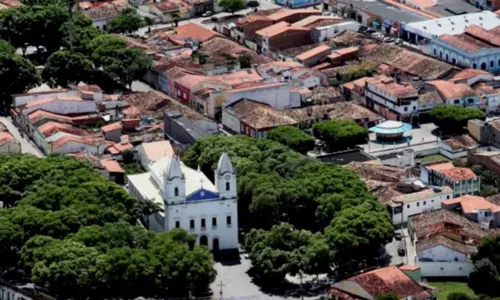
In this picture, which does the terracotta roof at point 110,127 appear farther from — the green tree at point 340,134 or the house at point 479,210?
the house at point 479,210

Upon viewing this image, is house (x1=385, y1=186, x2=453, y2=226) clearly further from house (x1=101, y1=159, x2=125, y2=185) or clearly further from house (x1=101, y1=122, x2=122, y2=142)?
house (x1=101, y1=122, x2=122, y2=142)

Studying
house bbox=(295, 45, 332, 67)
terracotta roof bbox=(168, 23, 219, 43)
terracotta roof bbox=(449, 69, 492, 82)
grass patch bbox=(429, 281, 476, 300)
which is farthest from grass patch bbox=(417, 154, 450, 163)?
terracotta roof bbox=(168, 23, 219, 43)

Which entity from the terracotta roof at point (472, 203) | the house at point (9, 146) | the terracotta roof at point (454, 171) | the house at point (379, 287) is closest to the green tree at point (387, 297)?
the house at point (379, 287)

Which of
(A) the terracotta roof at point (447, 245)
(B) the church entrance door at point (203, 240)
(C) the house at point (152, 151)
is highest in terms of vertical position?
(A) the terracotta roof at point (447, 245)

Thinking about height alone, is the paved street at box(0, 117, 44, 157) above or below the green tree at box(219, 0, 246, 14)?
above

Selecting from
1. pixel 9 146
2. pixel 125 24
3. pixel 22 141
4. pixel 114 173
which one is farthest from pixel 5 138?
pixel 125 24

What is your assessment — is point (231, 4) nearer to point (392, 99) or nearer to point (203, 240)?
point (392, 99)
